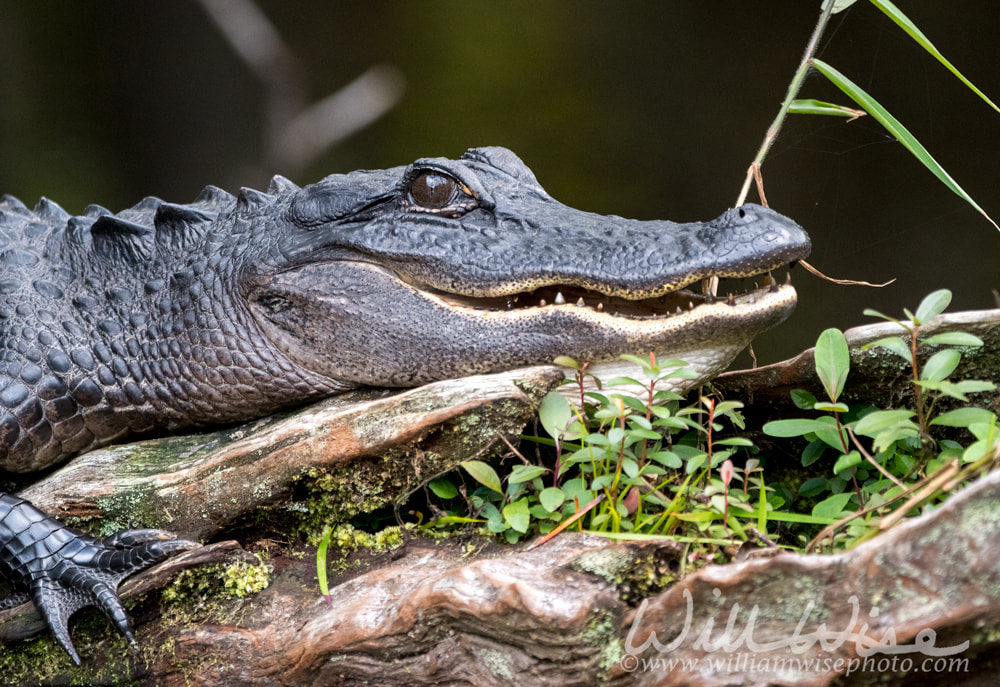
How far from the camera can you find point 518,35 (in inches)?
193

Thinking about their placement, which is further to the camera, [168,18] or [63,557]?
[168,18]

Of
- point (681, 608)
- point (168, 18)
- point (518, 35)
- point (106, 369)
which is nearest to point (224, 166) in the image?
point (168, 18)

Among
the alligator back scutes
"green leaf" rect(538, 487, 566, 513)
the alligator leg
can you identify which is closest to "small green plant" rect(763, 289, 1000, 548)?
"green leaf" rect(538, 487, 566, 513)

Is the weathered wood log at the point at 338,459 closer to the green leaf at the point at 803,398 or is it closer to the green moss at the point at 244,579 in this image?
the green moss at the point at 244,579

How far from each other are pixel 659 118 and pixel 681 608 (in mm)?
3863

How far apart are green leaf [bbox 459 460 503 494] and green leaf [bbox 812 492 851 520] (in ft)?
1.71

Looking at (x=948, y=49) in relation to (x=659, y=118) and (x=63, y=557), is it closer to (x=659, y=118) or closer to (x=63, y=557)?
(x=659, y=118)

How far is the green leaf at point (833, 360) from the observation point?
53.0 inches

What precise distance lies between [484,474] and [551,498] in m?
0.14

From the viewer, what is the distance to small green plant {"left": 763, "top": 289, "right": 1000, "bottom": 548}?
1.13m

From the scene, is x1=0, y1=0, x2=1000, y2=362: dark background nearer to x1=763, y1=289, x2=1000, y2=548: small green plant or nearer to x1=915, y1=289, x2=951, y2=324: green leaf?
x1=763, y1=289, x2=1000, y2=548: small green plant

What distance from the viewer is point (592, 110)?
474 cm

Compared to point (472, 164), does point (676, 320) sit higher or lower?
lower

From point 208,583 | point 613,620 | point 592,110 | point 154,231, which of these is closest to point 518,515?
point 613,620
